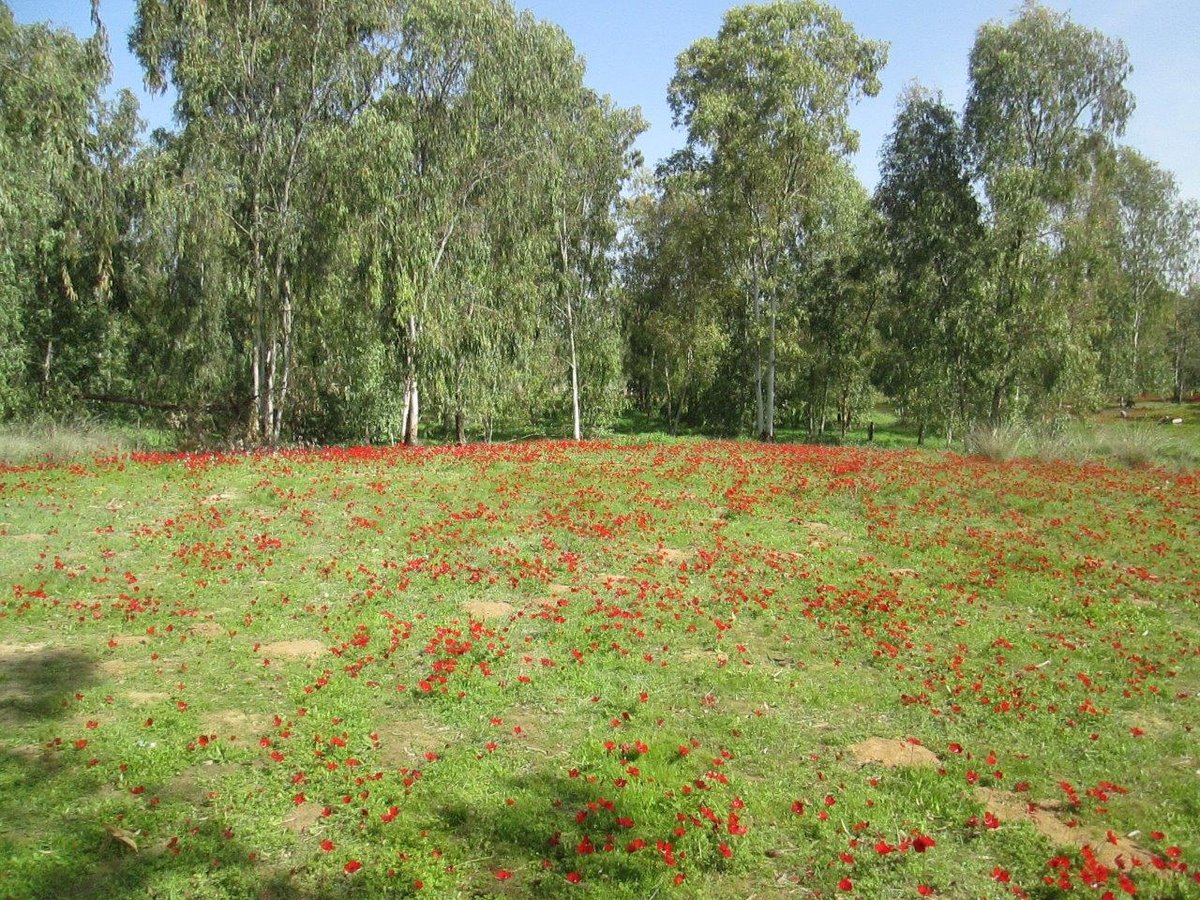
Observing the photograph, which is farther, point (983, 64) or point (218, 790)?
point (983, 64)

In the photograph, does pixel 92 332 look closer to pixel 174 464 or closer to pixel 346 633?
pixel 174 464

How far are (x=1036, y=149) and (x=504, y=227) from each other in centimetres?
1855

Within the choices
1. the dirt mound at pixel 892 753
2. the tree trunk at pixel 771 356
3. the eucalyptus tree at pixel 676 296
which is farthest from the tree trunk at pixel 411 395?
the dirt mound at pixel 892 753

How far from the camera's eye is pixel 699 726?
5770mm

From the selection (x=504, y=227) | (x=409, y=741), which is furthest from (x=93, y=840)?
(x=504, y=227)

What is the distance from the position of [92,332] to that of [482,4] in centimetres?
1607

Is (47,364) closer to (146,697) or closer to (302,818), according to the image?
(146,697)

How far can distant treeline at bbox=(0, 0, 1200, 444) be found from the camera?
18469 millimetres

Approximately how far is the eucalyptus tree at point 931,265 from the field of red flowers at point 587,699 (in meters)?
15.1

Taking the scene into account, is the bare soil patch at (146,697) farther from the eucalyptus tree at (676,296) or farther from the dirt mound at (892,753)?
the eucalyptus tree at (676,296)

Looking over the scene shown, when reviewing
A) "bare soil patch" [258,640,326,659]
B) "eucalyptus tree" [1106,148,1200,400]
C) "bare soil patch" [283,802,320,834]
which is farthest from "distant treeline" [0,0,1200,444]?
"bare soil patch" [283,802,320,834]

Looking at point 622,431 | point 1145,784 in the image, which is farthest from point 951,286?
point 1145,784

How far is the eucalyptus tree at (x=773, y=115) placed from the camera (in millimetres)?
26188

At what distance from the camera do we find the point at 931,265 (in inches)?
1102
